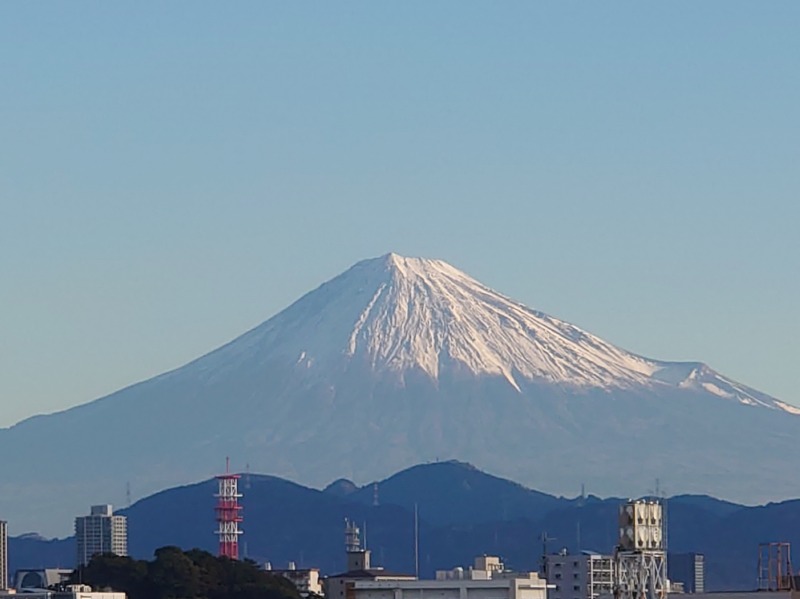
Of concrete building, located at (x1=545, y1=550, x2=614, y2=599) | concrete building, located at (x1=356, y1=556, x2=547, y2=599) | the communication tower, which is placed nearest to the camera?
the communication tower

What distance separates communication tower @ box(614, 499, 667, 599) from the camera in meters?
47.3

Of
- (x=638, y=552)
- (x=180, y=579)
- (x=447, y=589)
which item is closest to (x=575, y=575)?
(x=180, y=579)

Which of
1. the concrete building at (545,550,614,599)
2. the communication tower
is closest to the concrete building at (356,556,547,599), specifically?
the communication tower

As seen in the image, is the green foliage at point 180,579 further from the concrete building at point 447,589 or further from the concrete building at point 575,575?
the concrete building at point 447,589

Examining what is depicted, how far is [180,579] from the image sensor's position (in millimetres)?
133625

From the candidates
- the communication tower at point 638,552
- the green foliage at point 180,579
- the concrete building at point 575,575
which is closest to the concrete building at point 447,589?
the communication tower at point 638,552

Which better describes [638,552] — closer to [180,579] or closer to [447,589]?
[447,589]

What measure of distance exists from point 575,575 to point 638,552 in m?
128

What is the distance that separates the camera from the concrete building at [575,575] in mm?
158500

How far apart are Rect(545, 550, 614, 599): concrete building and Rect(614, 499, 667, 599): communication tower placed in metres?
107

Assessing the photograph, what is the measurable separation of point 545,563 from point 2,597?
60838 mm

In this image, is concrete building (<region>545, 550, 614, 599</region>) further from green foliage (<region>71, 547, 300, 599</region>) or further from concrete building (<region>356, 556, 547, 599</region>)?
concrete building (<region>356, 556, 547, 599</region>)

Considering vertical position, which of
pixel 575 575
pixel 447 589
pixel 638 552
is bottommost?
pixel 575 575

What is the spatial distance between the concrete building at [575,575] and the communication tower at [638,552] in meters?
107
